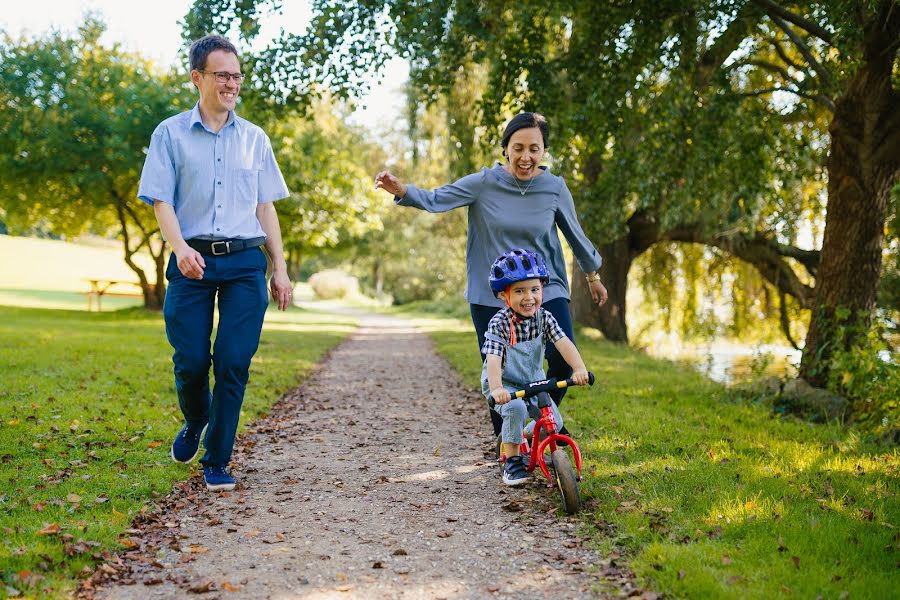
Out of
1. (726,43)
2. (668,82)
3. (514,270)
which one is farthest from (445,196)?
Result: (726,43)

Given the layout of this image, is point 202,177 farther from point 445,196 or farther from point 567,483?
point 567,483

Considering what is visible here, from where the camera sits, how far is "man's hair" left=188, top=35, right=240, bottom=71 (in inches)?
182

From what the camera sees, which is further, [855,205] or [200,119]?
[855,205]

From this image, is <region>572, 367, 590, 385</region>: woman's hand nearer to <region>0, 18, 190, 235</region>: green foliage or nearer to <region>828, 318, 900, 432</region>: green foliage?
<region>828, 318, 900, 432</region>: green foliage

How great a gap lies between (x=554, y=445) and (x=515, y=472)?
1.85 feet

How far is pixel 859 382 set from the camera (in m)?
7.94

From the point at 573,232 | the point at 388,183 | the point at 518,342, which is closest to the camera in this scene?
the point at 388,183

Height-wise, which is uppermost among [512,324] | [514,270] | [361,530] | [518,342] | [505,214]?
[505,214]

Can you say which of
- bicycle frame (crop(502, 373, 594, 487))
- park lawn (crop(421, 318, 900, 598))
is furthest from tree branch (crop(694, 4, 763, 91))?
bicycle frame (crop(502, 373, 594, 487))

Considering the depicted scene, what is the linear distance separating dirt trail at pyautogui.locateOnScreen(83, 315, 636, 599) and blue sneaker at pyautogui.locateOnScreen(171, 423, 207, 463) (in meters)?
0.27

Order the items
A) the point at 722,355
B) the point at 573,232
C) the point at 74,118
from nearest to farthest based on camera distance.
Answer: the point at 573,232
the point at 722,355
the point at 74,118

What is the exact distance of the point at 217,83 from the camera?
4676 millimetres

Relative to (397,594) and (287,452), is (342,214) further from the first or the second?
(397,594)

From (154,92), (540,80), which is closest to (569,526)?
(540,80)
